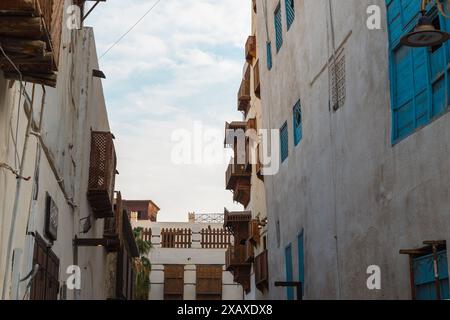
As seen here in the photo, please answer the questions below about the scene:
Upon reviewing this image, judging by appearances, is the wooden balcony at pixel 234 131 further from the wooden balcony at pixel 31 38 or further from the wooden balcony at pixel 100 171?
the wooden balcony at pixel 31 38

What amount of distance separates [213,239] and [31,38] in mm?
37799

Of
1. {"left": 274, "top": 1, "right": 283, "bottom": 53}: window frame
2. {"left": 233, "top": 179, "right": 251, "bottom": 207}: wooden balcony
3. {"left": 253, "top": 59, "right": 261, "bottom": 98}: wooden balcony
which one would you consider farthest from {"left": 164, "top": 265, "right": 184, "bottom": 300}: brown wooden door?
{"left": 274, "top": 1, "right": 283, "bottom": 53}: window frame

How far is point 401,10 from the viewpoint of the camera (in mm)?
10688

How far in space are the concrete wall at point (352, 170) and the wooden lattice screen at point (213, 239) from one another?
24.1 metres

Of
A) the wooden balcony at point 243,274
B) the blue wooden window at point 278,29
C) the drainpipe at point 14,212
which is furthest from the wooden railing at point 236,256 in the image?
the drainpipe at point 14,212

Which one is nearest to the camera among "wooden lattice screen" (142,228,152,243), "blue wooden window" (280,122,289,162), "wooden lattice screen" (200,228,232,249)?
"blue wooden window" (280,122,289,162)

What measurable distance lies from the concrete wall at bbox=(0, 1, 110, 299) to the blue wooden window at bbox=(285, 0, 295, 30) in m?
5.28

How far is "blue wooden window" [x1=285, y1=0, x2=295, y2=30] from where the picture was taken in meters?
18.6

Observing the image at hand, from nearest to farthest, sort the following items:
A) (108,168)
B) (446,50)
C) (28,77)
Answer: (28,77) < (446,50) < (108,168)

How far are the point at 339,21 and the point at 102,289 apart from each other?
12315mm

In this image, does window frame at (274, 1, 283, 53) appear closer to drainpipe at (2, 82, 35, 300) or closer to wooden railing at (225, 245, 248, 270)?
wooden railing at (225, 245, 248, 270)

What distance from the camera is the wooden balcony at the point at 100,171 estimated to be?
17219 millimetres
